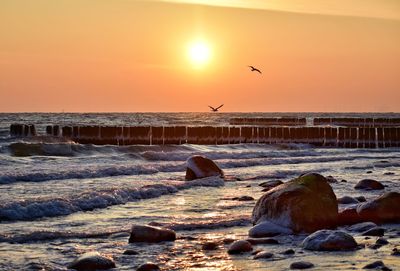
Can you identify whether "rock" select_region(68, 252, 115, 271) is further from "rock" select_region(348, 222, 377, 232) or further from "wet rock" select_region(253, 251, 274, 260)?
"rock" select_region(348, 222, 377, 232)

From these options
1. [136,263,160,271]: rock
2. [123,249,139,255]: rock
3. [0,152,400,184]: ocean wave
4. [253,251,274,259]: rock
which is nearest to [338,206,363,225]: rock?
[253,251,274,259]: rock

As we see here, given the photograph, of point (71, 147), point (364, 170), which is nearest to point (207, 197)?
point (364, 170)

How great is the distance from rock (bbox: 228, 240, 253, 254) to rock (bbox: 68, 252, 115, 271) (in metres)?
1.64

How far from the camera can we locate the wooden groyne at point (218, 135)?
4116cm

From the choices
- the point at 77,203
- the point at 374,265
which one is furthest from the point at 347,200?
the point at 374,265

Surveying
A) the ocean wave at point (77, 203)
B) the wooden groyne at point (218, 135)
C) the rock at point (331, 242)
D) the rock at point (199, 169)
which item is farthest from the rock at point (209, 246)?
the wooden groyne at point (218, 135)

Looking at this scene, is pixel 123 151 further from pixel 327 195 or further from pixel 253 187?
pixel 327 195

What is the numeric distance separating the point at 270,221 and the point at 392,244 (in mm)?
2044

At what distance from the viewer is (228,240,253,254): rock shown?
865 centimetres

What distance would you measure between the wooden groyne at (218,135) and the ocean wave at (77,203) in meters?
24.6

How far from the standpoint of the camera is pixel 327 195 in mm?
10648

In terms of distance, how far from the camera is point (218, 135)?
147 ft

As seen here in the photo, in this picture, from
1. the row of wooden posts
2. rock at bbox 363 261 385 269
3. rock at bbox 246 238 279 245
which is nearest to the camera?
rock at bbox 363 261 385 269

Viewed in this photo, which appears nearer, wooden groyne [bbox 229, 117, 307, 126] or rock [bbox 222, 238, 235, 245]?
rock [bbox 222, 238, 235, 245]
